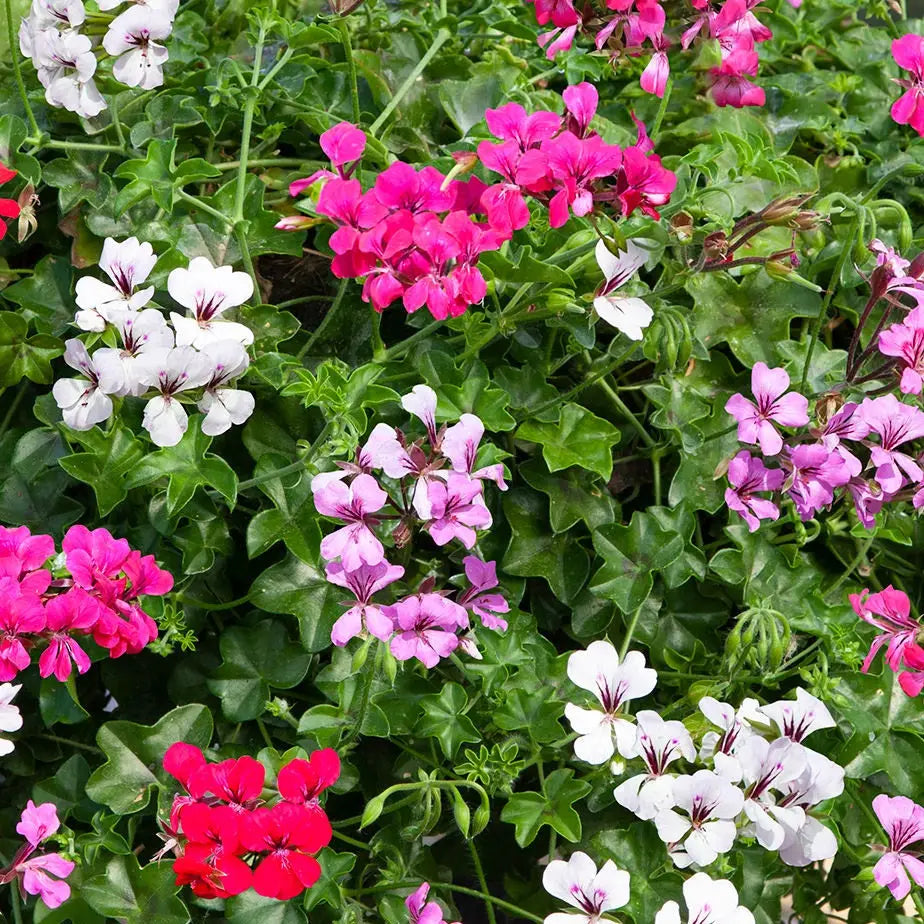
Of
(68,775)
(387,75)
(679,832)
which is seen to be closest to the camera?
(679,832)

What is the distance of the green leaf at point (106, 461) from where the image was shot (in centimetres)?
92

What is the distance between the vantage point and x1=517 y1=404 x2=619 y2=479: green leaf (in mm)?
984

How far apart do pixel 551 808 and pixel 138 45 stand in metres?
0.69

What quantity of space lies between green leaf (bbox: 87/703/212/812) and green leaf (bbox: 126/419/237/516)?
163mm

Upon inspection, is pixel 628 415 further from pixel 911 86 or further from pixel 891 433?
pixel 911 86

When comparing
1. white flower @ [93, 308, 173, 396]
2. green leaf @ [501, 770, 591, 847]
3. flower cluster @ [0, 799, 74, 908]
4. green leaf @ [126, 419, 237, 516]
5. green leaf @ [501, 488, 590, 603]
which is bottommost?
flower cluster @ [0, 799, 74, 908]

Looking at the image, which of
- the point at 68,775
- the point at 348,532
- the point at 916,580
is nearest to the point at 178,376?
the point at 348,532

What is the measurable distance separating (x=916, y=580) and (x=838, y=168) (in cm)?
42

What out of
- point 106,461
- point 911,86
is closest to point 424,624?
point 106,461

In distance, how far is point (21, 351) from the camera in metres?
1.02

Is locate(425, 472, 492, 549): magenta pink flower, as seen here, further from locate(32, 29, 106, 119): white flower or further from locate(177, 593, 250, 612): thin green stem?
locate(32, 29, 106, 119): white flower

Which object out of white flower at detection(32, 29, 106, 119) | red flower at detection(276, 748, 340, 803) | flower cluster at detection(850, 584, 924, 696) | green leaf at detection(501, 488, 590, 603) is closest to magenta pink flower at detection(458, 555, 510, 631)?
green leaf at detection(501, 488, 590, 603)

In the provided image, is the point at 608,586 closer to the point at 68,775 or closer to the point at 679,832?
the point at 679,832

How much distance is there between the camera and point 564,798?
0.92 metres
